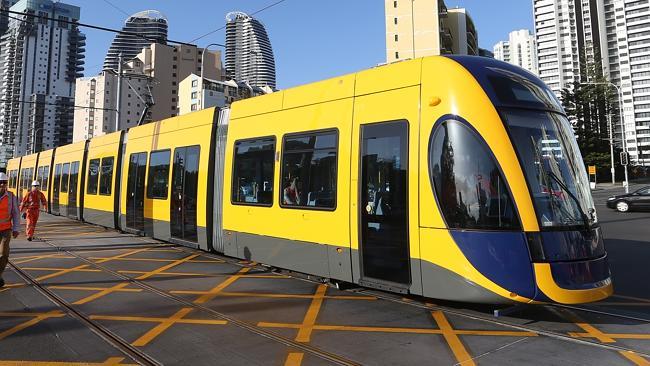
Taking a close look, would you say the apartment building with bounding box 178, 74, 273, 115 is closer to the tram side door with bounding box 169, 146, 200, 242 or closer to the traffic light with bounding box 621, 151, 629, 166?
the traffic light with bounding box 621, 151, 629, 166

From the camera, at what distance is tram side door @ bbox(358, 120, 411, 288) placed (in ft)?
18.7

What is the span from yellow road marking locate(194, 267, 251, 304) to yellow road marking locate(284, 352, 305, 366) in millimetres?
2503

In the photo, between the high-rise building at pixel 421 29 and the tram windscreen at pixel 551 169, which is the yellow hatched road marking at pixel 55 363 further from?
the high-rise building at pixel 421 29

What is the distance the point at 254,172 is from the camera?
26.9 ft

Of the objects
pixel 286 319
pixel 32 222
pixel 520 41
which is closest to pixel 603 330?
pixel 286 319

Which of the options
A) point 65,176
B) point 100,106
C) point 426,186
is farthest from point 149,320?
point 100,106

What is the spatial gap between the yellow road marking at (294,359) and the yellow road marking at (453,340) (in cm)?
149

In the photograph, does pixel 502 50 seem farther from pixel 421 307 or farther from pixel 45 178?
pixel 421 307

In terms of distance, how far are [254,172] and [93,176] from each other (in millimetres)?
10822

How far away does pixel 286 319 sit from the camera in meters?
5.58

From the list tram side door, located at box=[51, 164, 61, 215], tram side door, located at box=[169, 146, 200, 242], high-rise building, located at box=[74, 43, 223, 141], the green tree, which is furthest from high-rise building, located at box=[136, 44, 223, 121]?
tram side door, located at box=[169, 146, 200, 242]

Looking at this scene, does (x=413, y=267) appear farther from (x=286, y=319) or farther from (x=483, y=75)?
(x=483, y=75)

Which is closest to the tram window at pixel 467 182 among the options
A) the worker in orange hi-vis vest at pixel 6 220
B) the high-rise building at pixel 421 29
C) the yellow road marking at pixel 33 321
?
the yellow road marking at pixel 33 321

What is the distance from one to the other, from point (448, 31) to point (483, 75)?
274 ft
